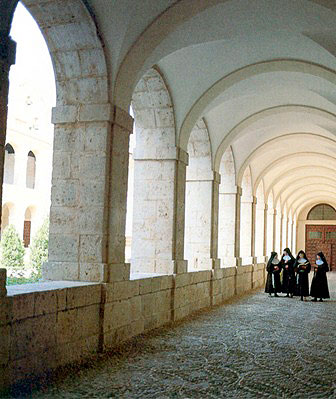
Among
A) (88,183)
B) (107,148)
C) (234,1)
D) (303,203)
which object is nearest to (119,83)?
(107,148)

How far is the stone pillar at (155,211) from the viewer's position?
8758mm

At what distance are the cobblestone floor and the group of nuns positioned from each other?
3903mm

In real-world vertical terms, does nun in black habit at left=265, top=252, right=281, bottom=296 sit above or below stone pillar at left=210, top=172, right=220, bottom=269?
below

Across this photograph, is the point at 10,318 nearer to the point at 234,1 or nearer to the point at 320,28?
the point at 234,1

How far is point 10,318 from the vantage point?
169 inches

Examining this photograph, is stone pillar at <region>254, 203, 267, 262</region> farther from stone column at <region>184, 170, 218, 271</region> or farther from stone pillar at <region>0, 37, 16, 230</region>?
stone pillar at <region>0, 37, 16, 230</region>

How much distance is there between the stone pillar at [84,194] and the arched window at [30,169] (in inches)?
720

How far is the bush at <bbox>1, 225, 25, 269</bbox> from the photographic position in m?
16.7

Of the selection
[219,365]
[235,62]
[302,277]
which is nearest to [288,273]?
[302,277]

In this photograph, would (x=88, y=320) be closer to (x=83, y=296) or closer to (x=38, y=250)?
(x=83, y=296)

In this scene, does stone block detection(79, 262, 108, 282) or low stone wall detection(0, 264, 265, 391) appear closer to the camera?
low stone wall detection(0, 264, 265, 391)

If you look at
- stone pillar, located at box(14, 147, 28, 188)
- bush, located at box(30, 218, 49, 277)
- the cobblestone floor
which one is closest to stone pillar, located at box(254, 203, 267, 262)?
bush, located at box(30, 218, 49, 277)

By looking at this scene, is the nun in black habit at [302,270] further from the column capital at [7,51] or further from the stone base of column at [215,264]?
the column capital at [7,51]

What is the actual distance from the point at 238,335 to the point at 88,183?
9.87 ft
